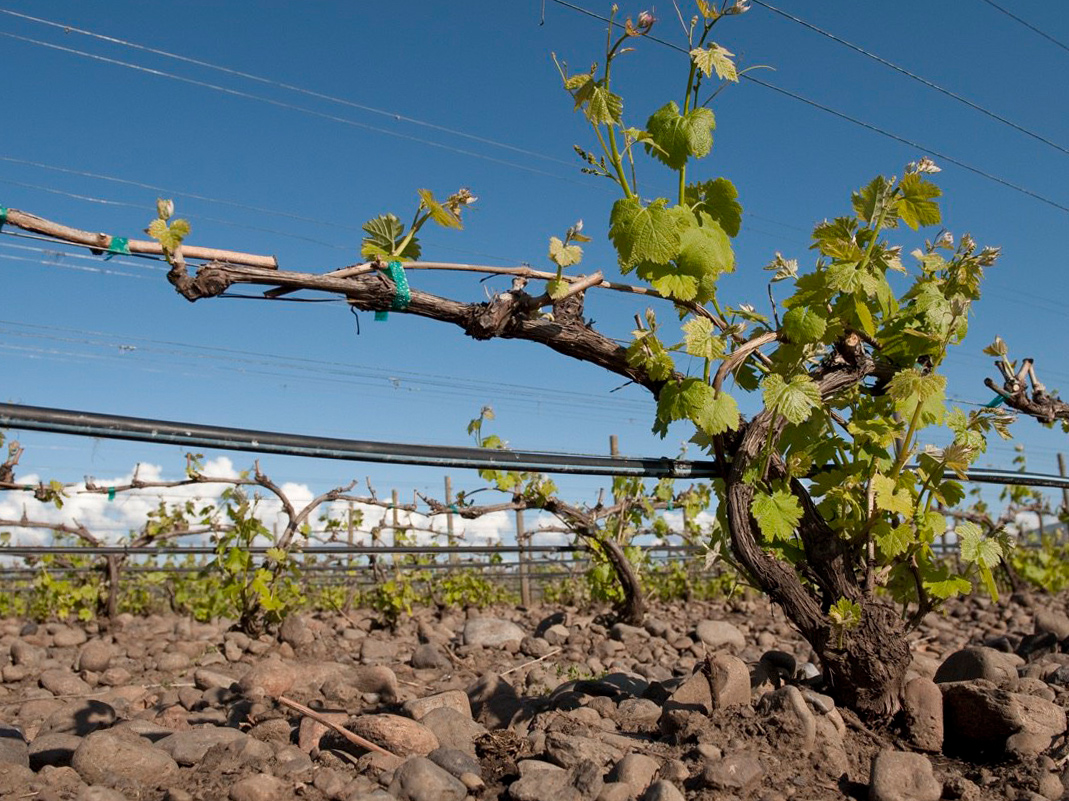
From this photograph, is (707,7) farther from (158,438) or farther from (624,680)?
(624,680)

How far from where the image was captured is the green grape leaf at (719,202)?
2336 mm

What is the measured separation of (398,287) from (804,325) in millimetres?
1103

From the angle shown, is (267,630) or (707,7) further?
(267,630)

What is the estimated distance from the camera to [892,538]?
244 cm

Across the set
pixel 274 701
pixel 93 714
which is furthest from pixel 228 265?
Result: pixel 274 701

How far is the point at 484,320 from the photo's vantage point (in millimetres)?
2301

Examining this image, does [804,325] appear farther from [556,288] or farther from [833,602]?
[833,602]

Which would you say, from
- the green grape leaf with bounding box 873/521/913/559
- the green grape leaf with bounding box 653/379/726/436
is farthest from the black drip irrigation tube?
the green grape leaf with bounding box 873/521/913/559

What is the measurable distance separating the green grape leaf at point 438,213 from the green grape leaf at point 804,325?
3.10 ft

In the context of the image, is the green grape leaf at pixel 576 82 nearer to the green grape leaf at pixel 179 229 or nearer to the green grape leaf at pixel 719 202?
the green grape leaf at pixel 719 202

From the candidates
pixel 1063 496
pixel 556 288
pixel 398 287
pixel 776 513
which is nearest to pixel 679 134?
pixel 556 288

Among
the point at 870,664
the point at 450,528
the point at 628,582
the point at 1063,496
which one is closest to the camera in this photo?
the point at 870,664

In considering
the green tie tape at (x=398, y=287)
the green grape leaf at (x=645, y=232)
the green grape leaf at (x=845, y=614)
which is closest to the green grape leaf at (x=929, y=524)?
the green grape leaf at (x=845, y=614)

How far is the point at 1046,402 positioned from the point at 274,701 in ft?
10.6
